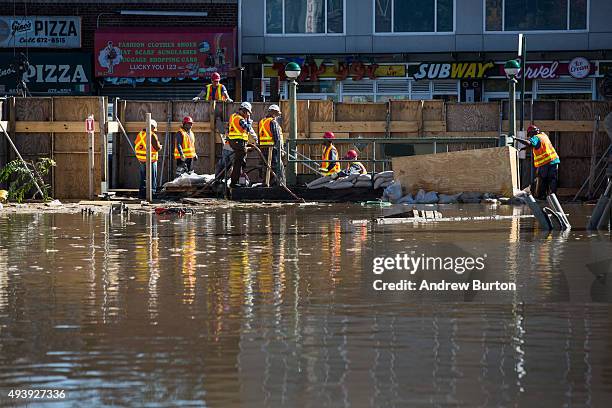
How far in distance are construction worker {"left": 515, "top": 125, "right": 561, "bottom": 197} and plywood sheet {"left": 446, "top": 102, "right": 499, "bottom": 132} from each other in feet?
6.39

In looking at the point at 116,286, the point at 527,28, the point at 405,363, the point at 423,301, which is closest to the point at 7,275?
the point at 116,286

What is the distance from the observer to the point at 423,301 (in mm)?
10172

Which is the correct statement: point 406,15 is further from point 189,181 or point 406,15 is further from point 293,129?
point 189,181

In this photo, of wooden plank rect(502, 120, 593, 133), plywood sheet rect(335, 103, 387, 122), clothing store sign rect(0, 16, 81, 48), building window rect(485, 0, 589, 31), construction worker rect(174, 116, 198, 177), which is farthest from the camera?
clothing store sign rect(0, 16, 81, 48)

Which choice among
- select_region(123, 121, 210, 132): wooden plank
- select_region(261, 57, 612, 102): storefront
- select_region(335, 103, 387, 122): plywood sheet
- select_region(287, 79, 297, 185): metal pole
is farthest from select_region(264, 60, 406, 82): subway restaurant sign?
select_region(287, 79, 297, 185): metal pole

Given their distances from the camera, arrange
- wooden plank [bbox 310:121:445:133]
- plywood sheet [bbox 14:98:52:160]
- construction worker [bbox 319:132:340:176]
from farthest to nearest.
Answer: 1. wooden plank [bbox 310:121:445:133]
2. construction worker [bbox 319:132:340:176]
3. plywood sheet [bbox 14:98:52:160]

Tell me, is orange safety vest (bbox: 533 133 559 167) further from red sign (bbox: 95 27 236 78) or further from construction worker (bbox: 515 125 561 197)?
red sign (bbox: 95 27 236 78)

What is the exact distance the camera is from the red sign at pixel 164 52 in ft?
128

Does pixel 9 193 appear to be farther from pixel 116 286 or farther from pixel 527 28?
pixel 527 28

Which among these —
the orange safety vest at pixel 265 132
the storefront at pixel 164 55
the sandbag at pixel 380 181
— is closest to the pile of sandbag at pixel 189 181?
the orange safety vest at pixel 265 132

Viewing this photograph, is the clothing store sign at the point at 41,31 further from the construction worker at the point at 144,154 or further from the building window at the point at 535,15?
the construction worker at the point at 144,154

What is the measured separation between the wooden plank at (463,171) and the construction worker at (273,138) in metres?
2.65

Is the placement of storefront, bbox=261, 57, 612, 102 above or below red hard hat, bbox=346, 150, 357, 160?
above

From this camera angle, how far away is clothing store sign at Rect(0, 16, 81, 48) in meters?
40.1
